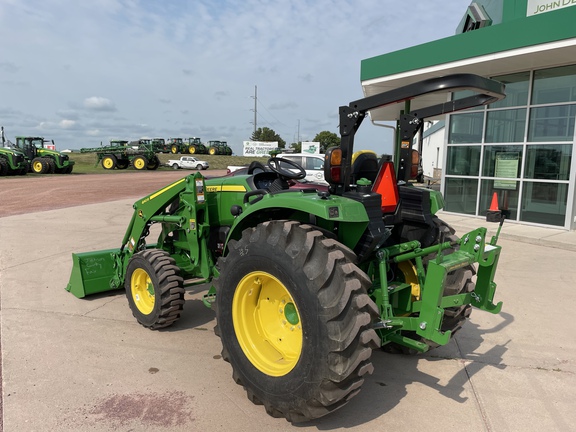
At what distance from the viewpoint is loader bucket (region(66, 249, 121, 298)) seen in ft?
15.9

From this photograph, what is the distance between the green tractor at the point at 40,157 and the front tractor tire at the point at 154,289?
26871mm

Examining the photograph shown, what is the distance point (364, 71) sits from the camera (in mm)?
11930

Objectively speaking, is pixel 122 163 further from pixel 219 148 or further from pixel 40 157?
pixel 219 148

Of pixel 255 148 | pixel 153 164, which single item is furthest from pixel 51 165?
pixel 255 148

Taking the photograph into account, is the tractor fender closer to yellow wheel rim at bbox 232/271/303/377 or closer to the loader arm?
yellow wheel rim at bbox 232/271/303/377

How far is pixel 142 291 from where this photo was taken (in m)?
4.33

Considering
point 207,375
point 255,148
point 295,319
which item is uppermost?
point 255,148

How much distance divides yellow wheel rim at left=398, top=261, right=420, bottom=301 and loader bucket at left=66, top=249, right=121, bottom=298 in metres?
3.14

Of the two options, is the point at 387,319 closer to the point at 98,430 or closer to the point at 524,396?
the point at 524,396

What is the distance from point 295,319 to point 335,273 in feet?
2.01

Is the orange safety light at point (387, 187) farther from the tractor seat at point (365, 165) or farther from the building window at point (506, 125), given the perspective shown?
the building window at point (506, 125)

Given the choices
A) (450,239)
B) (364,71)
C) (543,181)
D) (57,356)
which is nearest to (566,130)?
(543,181)

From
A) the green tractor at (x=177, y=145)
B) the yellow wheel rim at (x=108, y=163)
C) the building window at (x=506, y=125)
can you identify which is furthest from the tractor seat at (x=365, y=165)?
the green tractor at (x=177, y=145)

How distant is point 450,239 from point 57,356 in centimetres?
339
